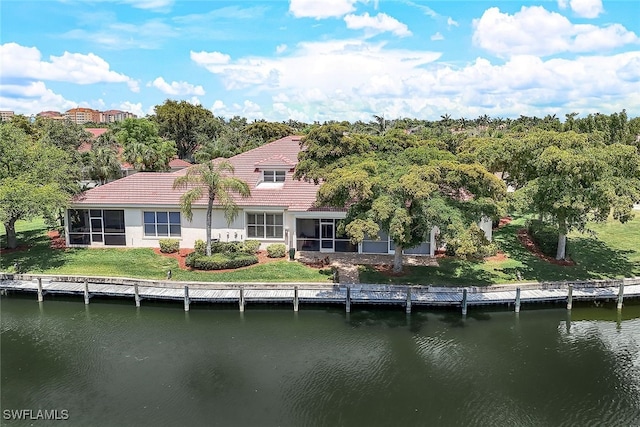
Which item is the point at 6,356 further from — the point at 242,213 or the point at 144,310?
the point at 242,213

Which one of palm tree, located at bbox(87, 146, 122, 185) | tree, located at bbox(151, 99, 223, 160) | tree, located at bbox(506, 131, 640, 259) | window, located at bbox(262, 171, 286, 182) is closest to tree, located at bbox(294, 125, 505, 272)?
tree, located at bbox(506, 131, 640, 259)

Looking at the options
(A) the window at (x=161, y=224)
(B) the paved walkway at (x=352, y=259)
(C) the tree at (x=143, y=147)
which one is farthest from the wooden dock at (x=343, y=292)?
(C) the tree at (x=143, y=147)

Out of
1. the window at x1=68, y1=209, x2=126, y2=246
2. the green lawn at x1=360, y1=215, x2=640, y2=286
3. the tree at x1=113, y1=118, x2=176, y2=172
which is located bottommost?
the green lawn at x1=360, y1=215, x2=640, y2=286

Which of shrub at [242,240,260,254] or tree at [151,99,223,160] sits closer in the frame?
shrub at [242,240,260,254]

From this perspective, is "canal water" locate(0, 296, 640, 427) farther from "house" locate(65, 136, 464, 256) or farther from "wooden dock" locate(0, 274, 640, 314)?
"house" locate(65, 136, 464, 256)

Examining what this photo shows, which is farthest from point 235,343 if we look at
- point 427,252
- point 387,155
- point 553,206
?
point 553,206

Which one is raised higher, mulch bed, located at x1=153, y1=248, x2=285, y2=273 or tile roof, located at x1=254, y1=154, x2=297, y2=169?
tile roof, located at x1=254, y1=154, x2=297, y2=169

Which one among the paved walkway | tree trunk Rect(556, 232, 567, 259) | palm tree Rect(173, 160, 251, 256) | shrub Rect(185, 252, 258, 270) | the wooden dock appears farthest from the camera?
tree trunk Rect(556, 232, 567, 259)

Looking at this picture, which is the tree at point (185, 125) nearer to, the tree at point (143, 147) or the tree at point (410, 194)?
the tree at point (143, 147)
